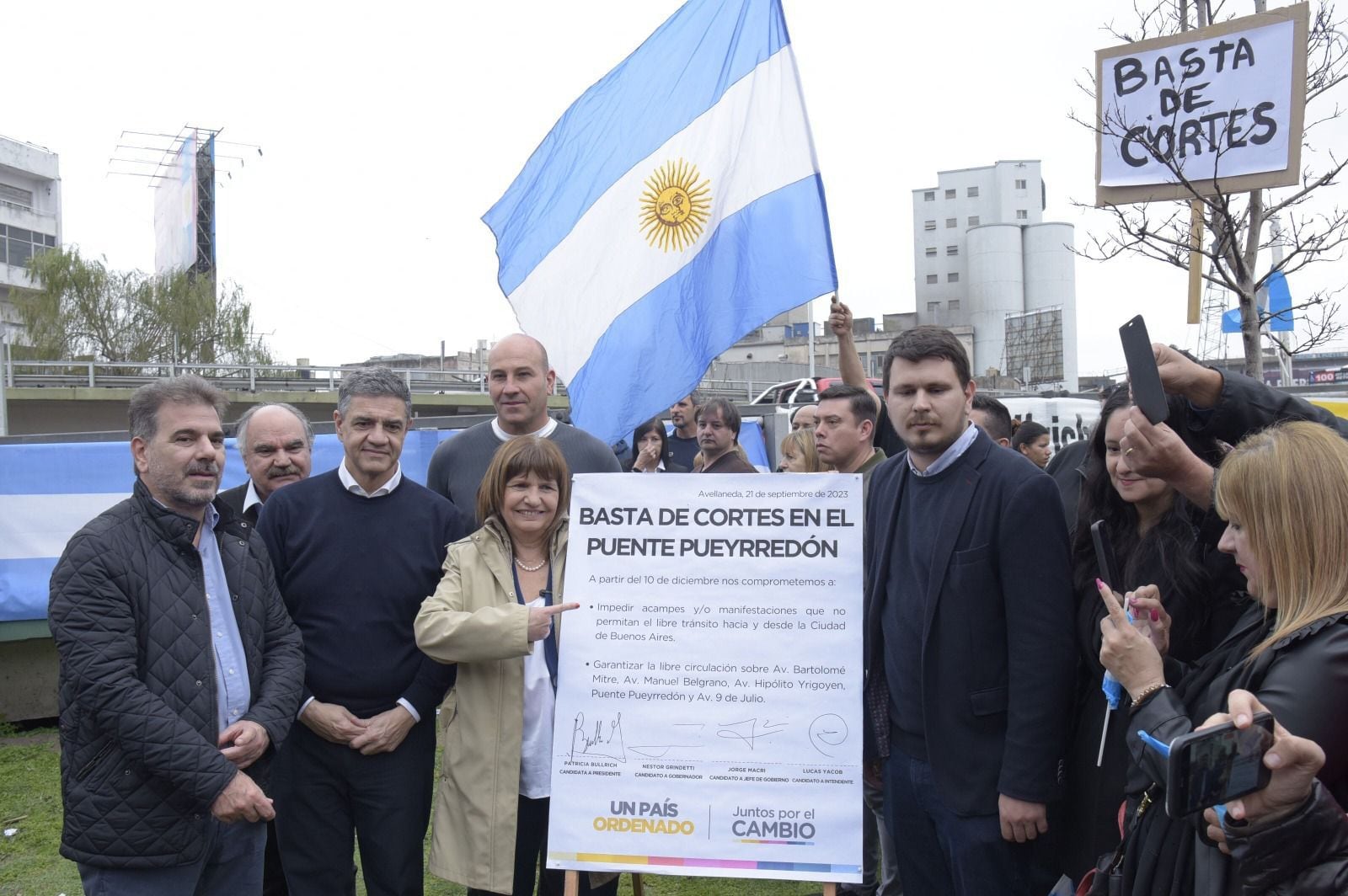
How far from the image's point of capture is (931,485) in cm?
303

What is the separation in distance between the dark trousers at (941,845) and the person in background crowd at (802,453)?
96.1 inches

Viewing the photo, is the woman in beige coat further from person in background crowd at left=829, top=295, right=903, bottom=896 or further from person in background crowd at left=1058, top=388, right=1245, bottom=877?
person in background crowd at left=1058, top=388, right=1245, bottom=877

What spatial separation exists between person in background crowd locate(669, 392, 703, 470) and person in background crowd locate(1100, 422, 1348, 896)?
649 cm

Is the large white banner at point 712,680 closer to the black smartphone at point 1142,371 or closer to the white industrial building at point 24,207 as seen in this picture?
the black smartphone at point 1142,371

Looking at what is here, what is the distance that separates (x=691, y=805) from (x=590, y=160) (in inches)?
130

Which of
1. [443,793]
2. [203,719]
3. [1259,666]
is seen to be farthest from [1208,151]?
[203,719]

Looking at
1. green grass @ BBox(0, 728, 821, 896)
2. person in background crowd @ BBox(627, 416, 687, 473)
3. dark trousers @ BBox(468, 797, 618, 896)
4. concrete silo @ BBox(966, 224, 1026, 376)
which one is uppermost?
concrete silo @ BBox(966, 224, 1026, 376)

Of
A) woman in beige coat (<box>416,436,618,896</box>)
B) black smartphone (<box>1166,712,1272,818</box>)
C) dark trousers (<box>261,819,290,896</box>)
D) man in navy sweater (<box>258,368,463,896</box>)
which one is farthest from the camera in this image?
dark trousers (<box>261,819,290,896</box>)

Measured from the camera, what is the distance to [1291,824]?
1.76m

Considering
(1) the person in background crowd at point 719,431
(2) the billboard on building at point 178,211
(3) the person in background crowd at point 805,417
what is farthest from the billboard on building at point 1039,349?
(1) the person in background crowd at point 719,431

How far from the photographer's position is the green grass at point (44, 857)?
4.54 metres

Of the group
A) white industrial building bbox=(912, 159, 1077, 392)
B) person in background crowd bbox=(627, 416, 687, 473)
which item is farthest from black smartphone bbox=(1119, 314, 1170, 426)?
white industrial building bbox=(912, 159, 1077, 392)

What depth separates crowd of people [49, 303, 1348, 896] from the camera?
94.7 inches

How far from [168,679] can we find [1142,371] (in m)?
2.72
